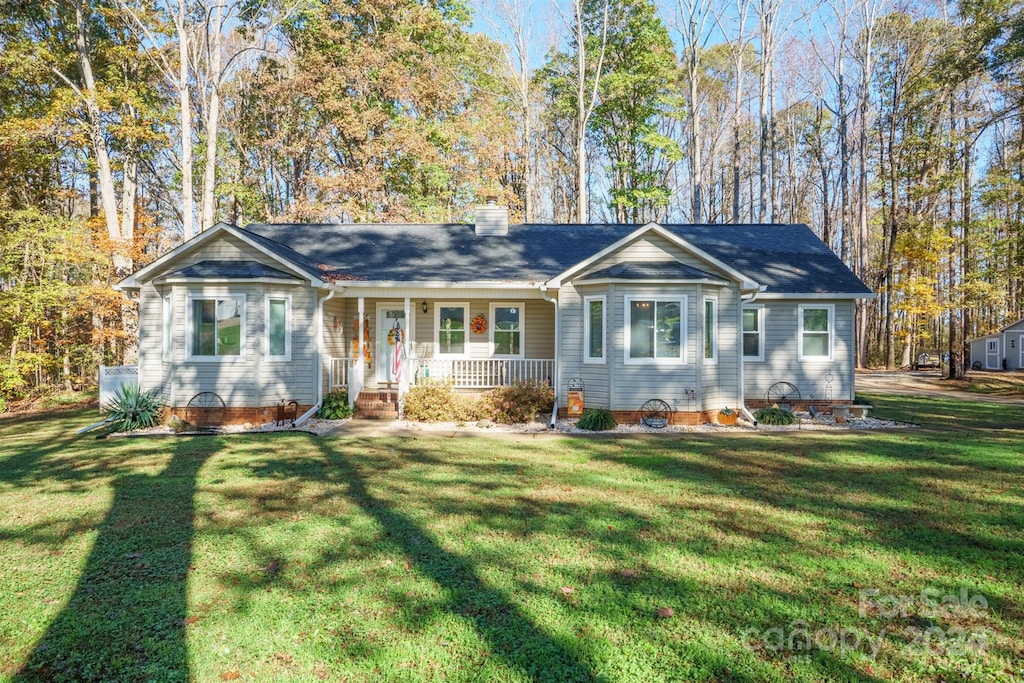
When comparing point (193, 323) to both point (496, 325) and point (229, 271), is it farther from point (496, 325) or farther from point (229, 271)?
point (496, 325)

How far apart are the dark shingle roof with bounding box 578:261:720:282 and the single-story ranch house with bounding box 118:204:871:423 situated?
0.04m

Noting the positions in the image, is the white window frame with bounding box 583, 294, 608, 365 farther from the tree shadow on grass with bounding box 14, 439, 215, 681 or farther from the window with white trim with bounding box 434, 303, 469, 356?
the tree shadow on grass with bounding box 14, 439, 215, 681

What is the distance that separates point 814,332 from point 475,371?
8.46 meters

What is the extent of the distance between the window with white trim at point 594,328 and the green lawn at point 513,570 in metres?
4.39

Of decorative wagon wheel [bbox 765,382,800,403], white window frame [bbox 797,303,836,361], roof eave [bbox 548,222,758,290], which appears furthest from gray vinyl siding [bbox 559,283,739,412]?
white window frame [bbox 797,303,836,361]

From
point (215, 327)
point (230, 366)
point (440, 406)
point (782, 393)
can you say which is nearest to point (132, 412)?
point (230, 366)

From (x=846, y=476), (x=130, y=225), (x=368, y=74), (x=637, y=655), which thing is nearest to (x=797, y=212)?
(x=368, y=74)

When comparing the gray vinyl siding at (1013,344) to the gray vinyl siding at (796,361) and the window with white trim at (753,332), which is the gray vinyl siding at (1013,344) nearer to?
the gray vinyl siding at (796,361)

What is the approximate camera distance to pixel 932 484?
6609 mm

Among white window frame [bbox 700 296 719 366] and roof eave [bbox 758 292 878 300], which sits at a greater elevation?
roof eave [bbox 758 292 878 300]

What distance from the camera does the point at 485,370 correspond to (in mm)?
14094

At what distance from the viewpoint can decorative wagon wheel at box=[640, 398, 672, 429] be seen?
11621 mm

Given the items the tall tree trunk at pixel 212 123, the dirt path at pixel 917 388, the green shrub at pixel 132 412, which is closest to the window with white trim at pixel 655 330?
the green shrub at pixel 132 412

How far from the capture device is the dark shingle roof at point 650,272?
11.5 metres
